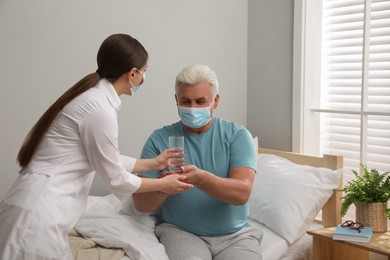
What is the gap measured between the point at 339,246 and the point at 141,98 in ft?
4.28

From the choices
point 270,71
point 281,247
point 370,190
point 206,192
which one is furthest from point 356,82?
point 206,192

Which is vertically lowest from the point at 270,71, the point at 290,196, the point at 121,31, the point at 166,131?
the point at 290,196

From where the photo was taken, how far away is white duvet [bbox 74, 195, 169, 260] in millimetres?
1764

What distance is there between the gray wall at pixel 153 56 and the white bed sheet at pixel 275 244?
32cm

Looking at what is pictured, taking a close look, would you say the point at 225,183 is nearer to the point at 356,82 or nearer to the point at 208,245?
the point at 208,245

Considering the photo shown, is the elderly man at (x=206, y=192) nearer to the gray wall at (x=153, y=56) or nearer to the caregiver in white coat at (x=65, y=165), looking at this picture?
the caregiver in white coat at (x=65, y=165)

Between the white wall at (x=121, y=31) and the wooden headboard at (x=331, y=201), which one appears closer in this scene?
the white wall at (x=121, y=31)

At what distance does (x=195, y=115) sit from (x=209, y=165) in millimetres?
220

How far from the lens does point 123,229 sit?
1881 mm

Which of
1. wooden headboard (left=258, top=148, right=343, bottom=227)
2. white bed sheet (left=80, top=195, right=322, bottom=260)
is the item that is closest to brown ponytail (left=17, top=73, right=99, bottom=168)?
white bed sheet (left=80, top=195, right=322, bottom=260)

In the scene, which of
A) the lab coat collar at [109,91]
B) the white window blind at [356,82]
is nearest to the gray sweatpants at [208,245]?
the lab coat collar at [109,91]

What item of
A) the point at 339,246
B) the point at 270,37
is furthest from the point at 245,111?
the point at 339,246

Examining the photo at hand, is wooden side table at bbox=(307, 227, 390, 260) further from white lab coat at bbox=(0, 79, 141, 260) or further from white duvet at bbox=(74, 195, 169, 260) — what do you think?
white lab coat at bbox=(0, 79, 141, 260)

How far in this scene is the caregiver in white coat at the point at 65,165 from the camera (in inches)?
55.6
